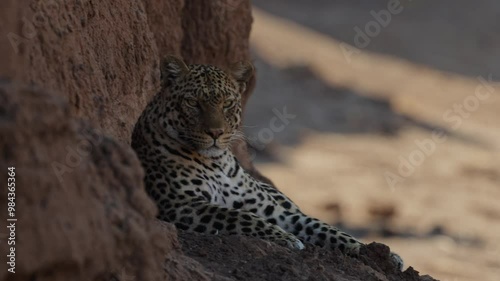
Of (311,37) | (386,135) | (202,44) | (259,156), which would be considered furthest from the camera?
(311,37)

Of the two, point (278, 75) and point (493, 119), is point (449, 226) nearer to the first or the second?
point (493, 119)

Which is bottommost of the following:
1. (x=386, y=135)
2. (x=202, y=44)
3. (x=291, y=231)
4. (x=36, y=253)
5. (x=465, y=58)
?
(x=36, y=253)

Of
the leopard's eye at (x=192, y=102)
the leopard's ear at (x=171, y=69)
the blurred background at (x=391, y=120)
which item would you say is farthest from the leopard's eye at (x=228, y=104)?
the blurred background at (x=391, y=120)

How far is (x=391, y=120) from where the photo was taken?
24.0 metres

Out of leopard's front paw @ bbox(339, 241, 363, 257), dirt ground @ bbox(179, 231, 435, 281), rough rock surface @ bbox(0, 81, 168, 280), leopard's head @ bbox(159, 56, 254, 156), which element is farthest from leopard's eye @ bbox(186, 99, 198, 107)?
rough rock surface @ bbox(0, 81, 168, 280)

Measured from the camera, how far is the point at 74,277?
20.6 ft

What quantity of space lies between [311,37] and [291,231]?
17.7 m

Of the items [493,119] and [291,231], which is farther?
[493,119]

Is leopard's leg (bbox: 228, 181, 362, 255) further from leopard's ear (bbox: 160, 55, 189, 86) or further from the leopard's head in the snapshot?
leopard's ear (bbox: 160, 55, 189, 86)

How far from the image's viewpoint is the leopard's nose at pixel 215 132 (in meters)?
9.96

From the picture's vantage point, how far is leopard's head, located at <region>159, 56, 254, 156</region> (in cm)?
1001

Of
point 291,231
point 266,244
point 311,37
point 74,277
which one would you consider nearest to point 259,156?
point 311,37

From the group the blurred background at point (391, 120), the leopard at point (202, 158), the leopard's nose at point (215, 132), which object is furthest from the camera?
the blurred background at point (391, 120)

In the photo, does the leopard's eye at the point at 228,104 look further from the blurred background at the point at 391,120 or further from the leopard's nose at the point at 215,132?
the blurred background at the point at 391,120
